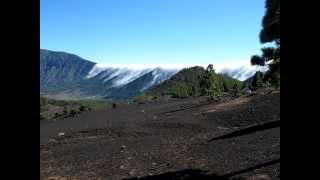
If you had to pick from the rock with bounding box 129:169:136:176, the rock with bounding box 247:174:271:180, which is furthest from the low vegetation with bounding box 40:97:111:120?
the rock with bounding box 247:174:271:180

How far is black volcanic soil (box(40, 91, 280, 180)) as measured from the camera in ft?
36.8

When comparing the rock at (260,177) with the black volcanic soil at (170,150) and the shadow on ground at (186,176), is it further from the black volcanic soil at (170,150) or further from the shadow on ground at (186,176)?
the shadow on ground at (186,176)

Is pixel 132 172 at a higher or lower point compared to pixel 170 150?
lower

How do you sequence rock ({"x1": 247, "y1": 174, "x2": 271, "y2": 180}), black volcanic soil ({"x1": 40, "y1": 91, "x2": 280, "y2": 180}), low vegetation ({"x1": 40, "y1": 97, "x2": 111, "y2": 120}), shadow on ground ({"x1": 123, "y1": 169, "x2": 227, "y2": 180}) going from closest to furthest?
rock ({"x1": 247, "y1": 174, "x2": 271, "y2": 180})
shadow on ground ({"x1": 123, "y1": 169, "x2": 227, "y2": 180})
black volcanic soil ({"x1": 40, "y1": 91, "x2": 280, "y2": 180})
low vegetation ({"x1": 40, "y1": 97, "x2": 111, "y2": 120})

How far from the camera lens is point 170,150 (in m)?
14.5

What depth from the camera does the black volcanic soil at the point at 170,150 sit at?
1121 cm

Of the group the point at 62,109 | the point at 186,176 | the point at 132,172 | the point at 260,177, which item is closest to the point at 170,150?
the point at 132,172

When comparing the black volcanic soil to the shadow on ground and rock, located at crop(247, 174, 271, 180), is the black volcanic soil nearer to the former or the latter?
the shadow on ground

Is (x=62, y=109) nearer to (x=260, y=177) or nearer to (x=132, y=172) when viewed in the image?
(x=132, y=172)

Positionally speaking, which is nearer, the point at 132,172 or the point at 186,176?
A: the point at 186,176

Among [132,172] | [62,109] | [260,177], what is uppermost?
[260,177]
